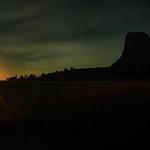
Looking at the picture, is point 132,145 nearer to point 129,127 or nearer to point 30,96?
point 129,127

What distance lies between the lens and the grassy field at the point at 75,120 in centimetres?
1864

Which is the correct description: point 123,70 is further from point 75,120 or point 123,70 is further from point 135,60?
point 75,120

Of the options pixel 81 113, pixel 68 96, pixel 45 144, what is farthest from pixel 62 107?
pixel 45 144

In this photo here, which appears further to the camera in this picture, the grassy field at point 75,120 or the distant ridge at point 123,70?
the distant ridge at point 123,70

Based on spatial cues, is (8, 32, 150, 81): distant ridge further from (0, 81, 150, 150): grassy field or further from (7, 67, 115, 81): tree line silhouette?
(0, 81, 150, 150): grassy field

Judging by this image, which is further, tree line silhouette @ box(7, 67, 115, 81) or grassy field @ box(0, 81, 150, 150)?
tree line silhouette @ box(7, 67, 115, 81)

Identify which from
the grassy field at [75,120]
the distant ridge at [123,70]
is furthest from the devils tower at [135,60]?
the grassy field at [75,120]

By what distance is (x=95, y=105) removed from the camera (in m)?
23.7

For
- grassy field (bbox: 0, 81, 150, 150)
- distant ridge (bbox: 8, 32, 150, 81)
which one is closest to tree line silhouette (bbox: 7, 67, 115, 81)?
distant ridge (bbox: 8, 32, 150, 81)

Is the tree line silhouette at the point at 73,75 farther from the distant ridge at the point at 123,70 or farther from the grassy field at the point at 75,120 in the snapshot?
the grassy field at the point at 75,120

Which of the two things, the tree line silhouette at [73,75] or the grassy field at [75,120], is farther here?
the tree line silhouette at [73,75]

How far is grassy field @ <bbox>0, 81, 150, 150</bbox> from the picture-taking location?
61.2 ft

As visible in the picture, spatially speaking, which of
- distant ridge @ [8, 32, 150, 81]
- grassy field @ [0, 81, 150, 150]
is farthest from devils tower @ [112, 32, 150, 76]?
grassy field @ [0, 81, 150, 150]

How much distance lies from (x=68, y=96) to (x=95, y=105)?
3449 millimetres
